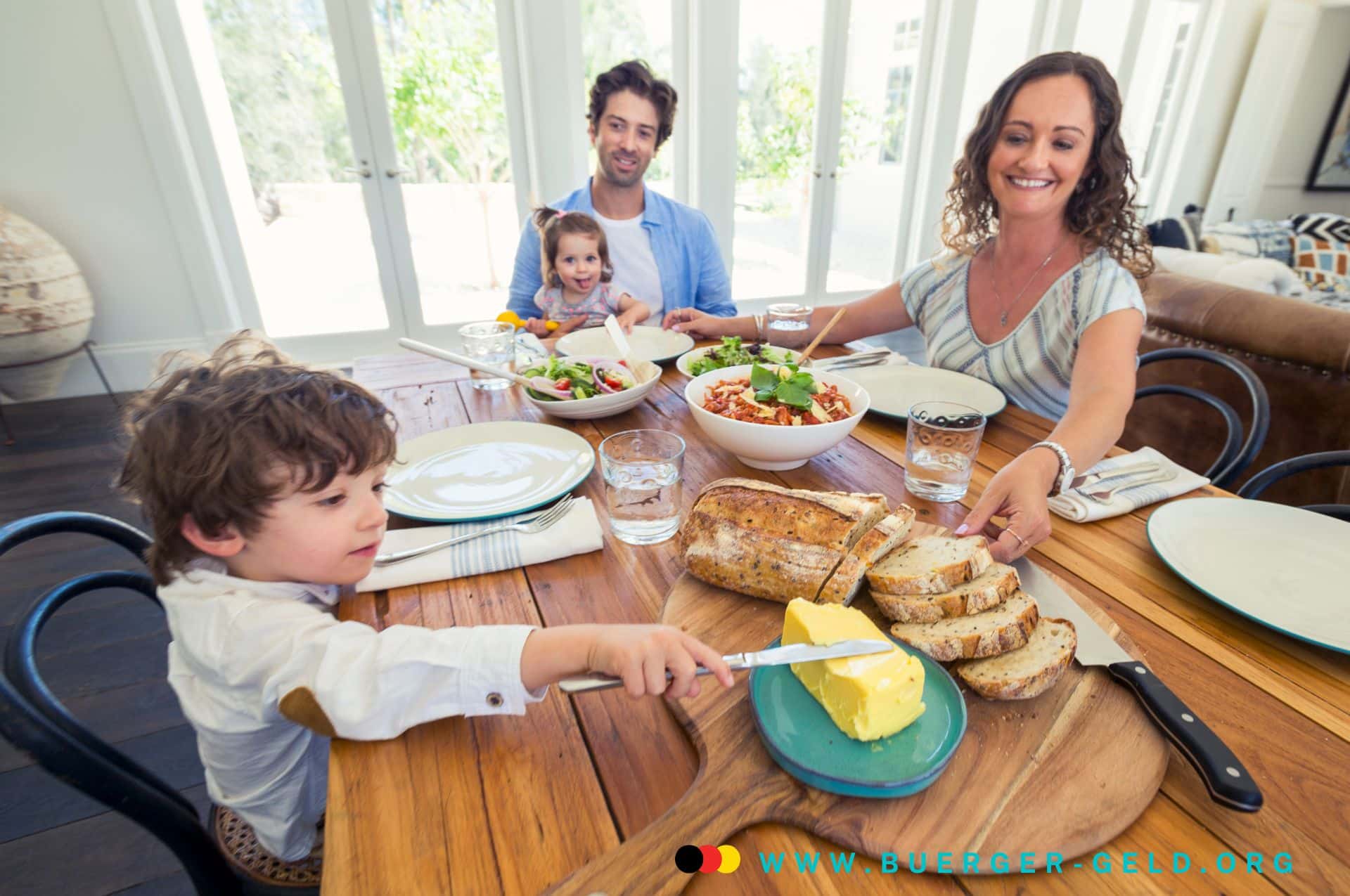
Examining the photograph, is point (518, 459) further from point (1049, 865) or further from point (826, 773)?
point (1049, 865)

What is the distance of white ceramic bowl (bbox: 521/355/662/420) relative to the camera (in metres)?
1.29

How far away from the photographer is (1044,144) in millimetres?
1475

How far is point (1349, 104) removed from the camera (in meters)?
6.13

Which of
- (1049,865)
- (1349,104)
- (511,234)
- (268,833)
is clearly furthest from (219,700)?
(1349,104)

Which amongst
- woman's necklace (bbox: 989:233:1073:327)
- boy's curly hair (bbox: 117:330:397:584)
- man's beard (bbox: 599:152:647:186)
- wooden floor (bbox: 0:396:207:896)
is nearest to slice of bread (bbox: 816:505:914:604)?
boy's curly hair (bbox: 117:330:397:584)

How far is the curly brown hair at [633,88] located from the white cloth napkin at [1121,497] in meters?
2.11

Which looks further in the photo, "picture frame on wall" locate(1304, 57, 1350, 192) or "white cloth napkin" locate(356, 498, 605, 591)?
"picture frame on wall" locate(1304, 57, 1350, 192)

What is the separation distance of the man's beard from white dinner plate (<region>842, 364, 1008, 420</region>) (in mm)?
1471

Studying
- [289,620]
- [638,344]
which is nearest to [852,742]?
[289,620]

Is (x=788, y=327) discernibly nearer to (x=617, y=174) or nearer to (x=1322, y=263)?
(x=617, y=174)

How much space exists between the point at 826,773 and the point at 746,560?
0.94 feet

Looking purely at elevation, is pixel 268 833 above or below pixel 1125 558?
below

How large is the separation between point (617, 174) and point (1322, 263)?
5834 millimetres

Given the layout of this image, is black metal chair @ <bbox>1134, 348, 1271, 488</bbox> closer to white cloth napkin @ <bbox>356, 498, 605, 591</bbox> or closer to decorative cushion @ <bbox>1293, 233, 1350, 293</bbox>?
white cloth napkin @ <bbox>356, 498, 605, 591</bbox>
